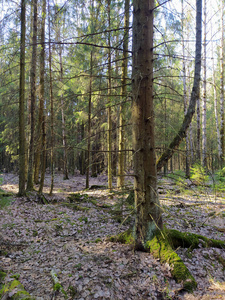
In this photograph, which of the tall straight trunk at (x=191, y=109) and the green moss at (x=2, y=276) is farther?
the tall straight trunk at (x=191, y=109)

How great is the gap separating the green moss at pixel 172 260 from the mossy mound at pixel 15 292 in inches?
84.0

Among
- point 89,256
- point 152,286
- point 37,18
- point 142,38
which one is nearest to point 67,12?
point 142,38

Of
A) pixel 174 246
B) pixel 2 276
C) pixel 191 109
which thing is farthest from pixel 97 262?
pixel 191 109

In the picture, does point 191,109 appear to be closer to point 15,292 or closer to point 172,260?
point 172,260

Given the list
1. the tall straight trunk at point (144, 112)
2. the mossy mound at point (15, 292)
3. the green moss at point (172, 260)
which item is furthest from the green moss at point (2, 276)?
the green moss at point (172, 260)

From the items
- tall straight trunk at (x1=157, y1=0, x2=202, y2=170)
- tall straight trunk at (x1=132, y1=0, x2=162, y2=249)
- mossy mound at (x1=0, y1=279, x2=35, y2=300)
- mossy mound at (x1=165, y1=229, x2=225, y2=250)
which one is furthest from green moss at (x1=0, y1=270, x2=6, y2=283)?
tall straight trunk at (x1=157, y1=0, x2=202, y2=170)

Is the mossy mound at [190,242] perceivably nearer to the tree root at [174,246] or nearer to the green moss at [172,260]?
the tree root at [174,246]

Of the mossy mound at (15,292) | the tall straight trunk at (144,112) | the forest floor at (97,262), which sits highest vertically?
the tall straight trunk at (144,112)

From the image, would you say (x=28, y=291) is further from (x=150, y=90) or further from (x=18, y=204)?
(x=18, y=204)

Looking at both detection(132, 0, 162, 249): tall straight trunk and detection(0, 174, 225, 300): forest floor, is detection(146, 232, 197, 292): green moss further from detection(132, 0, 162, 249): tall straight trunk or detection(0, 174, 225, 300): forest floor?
detection(132, 0, 162, 249): tall straight trunk

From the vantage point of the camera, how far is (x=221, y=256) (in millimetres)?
4039

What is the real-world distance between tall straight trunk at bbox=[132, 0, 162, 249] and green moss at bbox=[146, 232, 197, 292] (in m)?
0.41

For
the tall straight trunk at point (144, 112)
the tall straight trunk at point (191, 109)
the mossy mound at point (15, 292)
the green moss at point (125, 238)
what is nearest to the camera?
the mossy mound at point (15, 292)

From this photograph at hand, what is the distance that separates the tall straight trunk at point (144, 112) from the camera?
348cm
